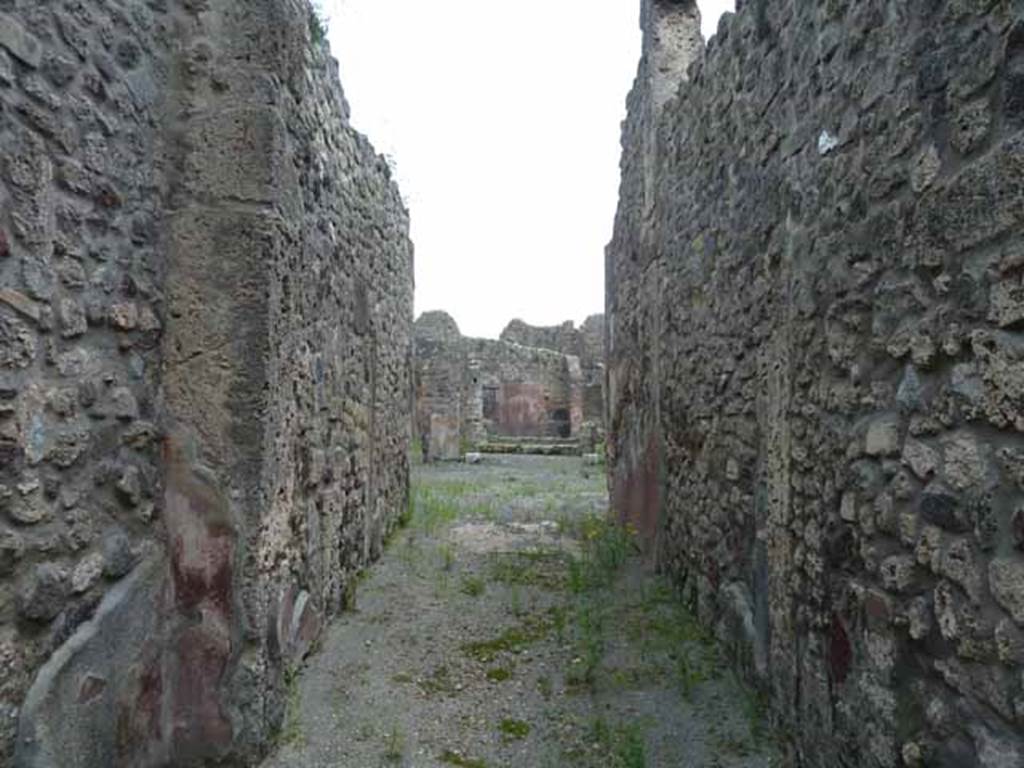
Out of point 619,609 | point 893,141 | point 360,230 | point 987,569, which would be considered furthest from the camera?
point 360,230

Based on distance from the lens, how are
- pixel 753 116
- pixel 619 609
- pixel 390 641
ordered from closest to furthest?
pixel 753 116
pixel 390 641
pixel 619 609

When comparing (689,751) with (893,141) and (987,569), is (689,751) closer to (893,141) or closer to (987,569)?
(987,569)

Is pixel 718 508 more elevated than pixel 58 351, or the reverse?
pixel 58 351

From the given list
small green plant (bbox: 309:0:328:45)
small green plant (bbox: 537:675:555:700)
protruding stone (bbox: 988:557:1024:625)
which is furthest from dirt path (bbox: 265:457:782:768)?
small green plant (bbox: 309:0:328:45)

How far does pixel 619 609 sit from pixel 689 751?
156 centimetres

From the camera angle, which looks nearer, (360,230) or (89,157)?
(89,157)

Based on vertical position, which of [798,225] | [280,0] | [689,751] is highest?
[280,0]

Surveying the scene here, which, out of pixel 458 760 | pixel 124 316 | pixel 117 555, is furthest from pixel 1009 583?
pixel 124 316

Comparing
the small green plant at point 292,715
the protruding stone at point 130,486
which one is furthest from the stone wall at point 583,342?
the protruding stone at point 130,486

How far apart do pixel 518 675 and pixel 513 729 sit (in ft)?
1.60

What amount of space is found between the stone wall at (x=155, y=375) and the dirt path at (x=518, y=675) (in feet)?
1.07

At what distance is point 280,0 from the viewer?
263 cm

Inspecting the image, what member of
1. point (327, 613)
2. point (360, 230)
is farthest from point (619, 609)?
point (360, 230)

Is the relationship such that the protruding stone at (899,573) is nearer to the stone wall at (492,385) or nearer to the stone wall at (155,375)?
the stone wall at (155,375)
